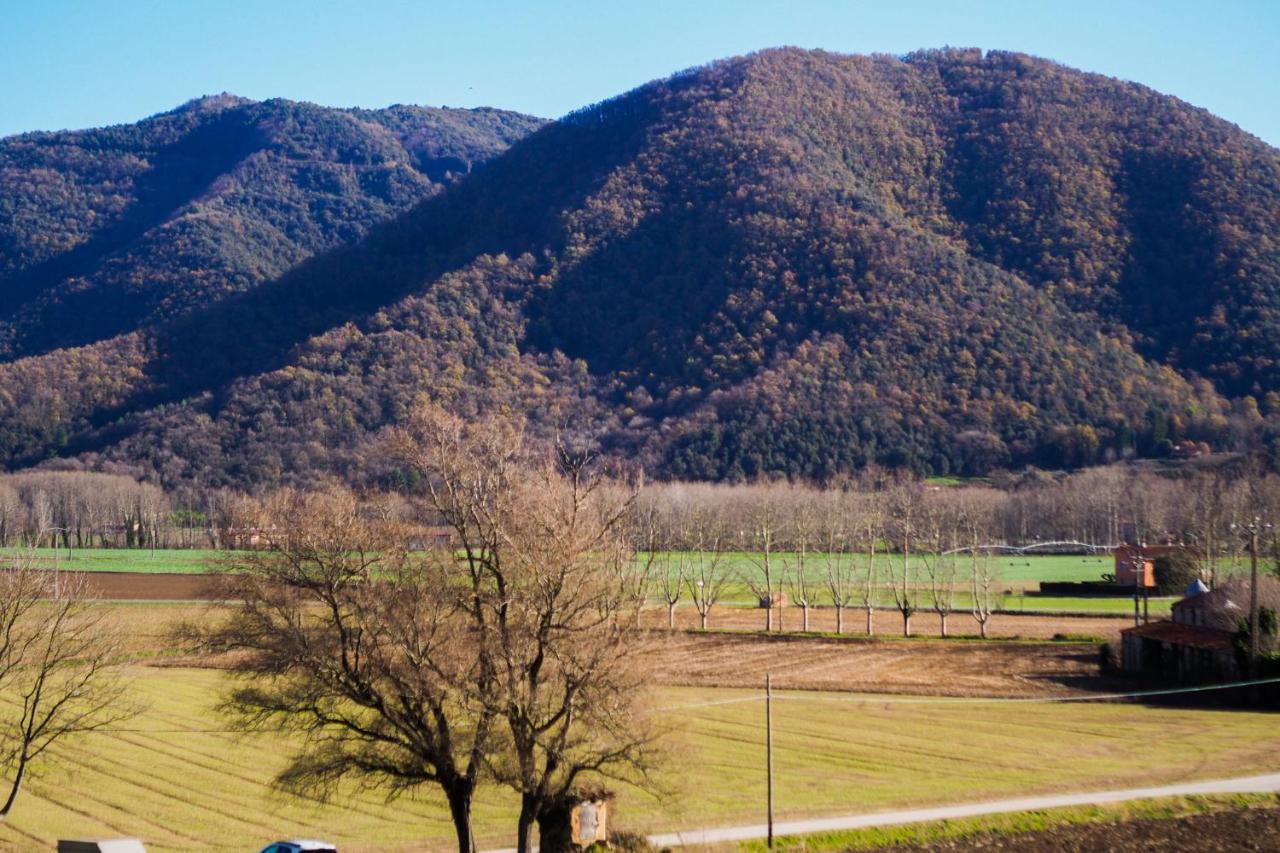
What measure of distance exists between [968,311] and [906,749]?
145206 millimetres

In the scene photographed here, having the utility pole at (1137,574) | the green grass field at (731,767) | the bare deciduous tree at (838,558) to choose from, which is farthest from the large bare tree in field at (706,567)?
the green grass field at (731,767)

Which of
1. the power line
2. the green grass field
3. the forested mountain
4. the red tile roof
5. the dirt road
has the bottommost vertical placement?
the power line

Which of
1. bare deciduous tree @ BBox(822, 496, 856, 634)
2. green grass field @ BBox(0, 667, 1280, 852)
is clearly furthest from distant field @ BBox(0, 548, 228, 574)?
green grass field @ BBox(0, 667, 1280, 852)

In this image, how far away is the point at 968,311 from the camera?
7062 inches

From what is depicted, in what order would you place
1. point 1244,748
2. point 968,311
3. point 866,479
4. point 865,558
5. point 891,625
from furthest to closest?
point 968,311
point 866,479
point 865,558
point 891,625
point 1244,748

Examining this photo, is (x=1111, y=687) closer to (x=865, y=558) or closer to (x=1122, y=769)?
(x=1122, y=769)

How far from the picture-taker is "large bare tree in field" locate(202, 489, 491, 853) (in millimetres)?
26688

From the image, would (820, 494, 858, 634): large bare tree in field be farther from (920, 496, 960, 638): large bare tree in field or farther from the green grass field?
the green grass field

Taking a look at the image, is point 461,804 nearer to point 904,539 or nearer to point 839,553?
point 904,539

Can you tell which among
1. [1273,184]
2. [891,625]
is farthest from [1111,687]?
[1273,184]

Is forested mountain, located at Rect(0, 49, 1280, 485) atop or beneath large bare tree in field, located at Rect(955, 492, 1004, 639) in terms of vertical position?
atop

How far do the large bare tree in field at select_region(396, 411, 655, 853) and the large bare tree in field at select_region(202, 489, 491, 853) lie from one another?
60 cm

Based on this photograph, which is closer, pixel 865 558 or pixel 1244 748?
pixel 1244 748

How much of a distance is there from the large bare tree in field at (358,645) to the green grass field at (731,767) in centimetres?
323
